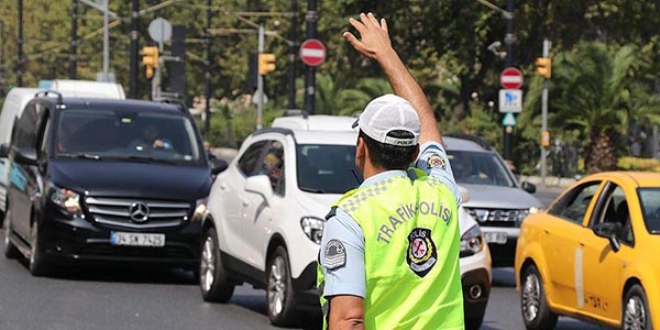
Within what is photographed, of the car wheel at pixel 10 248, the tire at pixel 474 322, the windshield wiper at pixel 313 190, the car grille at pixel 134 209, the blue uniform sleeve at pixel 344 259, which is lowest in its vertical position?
the car wheel at pixel 10 248

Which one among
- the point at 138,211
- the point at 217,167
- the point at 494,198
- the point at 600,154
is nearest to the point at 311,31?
the point at 600,154

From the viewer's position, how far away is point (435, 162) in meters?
5.32

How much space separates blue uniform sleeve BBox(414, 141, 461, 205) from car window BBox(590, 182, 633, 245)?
7.71 m

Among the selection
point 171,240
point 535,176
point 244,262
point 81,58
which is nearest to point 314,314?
point 244,262

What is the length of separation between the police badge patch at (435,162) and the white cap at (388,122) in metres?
0.38

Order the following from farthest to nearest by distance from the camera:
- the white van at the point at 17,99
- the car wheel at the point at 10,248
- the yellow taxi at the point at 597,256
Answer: the white van at the point at 17,99 < the car wheel at the point at 10,248 < the yellow taxi at the point at 597,256

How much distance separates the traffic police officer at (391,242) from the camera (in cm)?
471

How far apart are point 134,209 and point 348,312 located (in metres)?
12.2

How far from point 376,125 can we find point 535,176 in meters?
48.8

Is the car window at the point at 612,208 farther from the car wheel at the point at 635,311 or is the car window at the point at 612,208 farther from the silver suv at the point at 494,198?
the silver suv at the point at 494,198

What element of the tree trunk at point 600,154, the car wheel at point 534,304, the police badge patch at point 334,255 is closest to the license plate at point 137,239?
the car wheel at point 534,304

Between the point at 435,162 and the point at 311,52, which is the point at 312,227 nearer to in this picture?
the point at 435,162

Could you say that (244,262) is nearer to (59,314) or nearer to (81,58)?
(59,314)

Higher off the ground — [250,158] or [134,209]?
[250,158]
